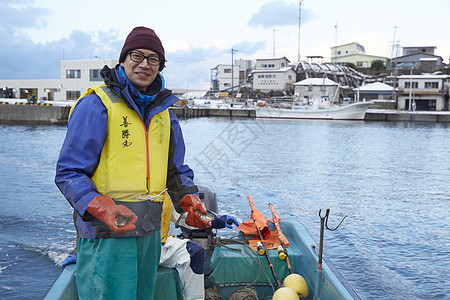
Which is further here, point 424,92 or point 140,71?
point 424,92

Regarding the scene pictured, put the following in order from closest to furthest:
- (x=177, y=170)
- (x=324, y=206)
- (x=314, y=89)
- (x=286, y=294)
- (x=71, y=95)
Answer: (x=177, y=170) → (x=286, y=294) → (x=324, y=206) → (x=71, y=95) → (x=314, y=89)

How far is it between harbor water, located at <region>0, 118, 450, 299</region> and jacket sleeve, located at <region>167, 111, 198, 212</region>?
4.57m

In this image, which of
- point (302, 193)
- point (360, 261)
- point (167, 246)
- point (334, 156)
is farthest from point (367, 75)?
point (167, 246)

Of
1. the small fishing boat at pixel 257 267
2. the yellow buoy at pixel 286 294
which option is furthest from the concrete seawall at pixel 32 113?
the yellow buoy at pixel 286 294

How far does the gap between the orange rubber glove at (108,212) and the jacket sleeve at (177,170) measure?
58 cm

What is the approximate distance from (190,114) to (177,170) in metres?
55.7

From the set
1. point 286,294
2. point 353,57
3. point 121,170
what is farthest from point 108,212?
point 353,57

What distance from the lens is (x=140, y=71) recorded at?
231 centimetres

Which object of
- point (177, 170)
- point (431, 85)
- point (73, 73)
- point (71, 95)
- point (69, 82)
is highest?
point (73, 73)

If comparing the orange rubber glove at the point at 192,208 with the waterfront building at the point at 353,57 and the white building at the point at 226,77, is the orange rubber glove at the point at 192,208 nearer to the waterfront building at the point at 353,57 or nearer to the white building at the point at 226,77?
the white building at the point at 226,77

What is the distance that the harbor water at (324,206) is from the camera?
23.3 feet

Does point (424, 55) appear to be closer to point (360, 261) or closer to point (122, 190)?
point (360, 261)

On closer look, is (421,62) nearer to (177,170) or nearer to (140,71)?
(177,170)

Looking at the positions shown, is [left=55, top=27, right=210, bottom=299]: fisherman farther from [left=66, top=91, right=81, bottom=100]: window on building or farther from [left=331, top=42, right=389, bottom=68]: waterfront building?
[left=331, top=42, right=389, bottom=68]: waterfront building
